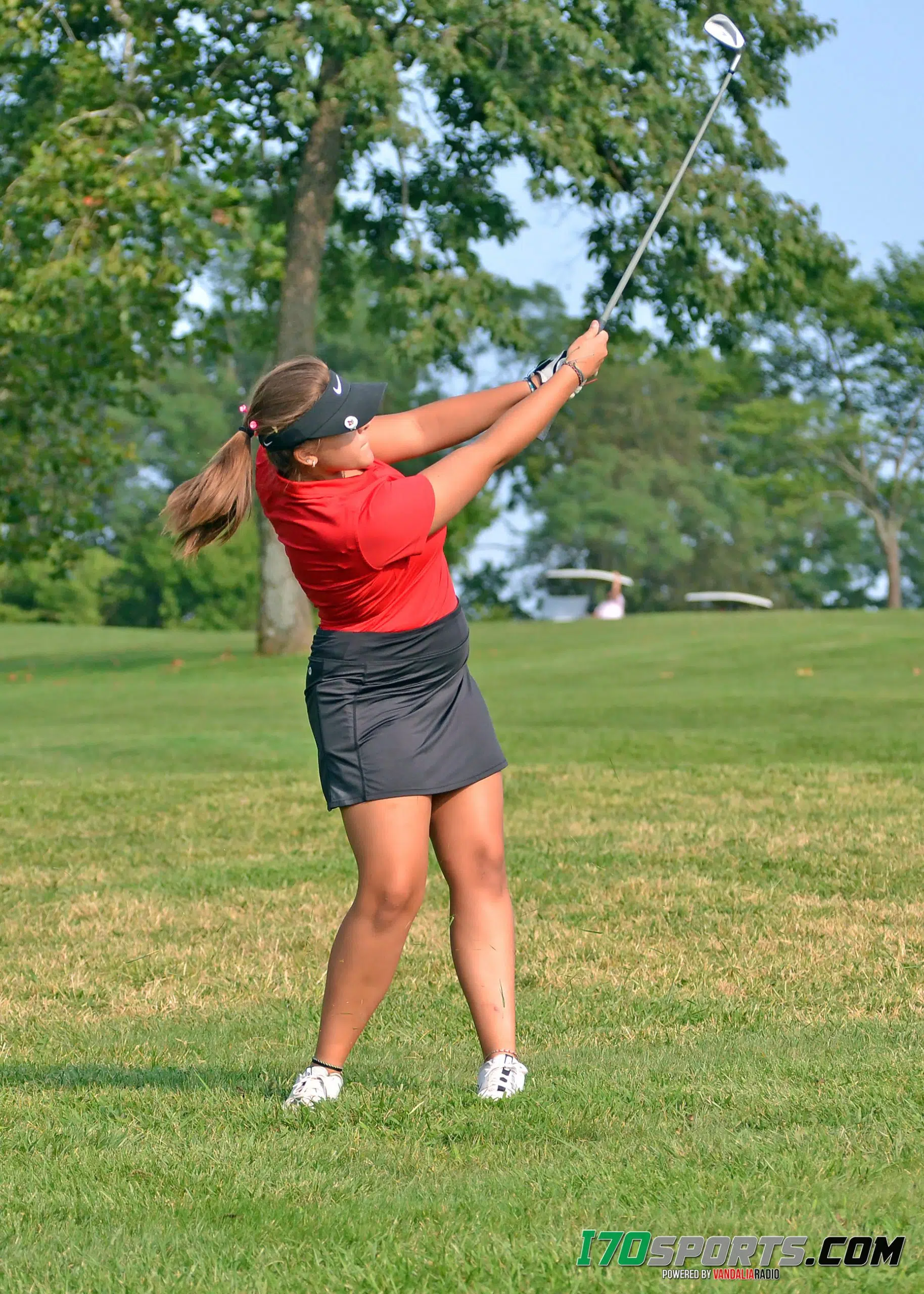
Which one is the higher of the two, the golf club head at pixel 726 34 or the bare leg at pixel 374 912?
the golf club head at pixel 726 34

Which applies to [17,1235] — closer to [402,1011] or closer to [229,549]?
[402,1011]

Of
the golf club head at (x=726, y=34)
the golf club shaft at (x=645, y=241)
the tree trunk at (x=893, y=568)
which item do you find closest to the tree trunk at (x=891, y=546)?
the tree trunk at (x=893, y=568)

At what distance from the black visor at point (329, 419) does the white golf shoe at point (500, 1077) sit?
1.86m

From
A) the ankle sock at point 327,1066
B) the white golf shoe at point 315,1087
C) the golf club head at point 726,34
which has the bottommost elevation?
the white golf shoe at point 315,1087

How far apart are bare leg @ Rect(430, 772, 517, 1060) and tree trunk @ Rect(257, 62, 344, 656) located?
1938 cm

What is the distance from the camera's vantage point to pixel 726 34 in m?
6.25

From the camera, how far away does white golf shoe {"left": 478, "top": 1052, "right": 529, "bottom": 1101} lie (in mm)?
4555

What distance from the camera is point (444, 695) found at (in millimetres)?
4613

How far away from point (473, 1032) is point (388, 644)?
6.31ft

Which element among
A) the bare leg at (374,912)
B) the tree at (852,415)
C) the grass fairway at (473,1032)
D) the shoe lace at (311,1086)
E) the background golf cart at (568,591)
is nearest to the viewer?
the grass fairway at (473,1032)

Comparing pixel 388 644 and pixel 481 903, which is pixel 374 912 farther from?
pixel 388 644

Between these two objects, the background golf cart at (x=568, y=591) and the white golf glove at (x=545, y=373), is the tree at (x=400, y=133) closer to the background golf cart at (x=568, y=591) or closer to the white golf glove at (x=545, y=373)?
the white golf glove at (x=545, y=373)

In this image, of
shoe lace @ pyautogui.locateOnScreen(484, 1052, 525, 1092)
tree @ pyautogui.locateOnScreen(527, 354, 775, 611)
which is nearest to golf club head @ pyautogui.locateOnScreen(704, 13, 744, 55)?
shoe lace @ pyautogui.locateOnScreen(484, 1052, 525, 1092)

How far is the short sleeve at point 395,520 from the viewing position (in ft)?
14.0
